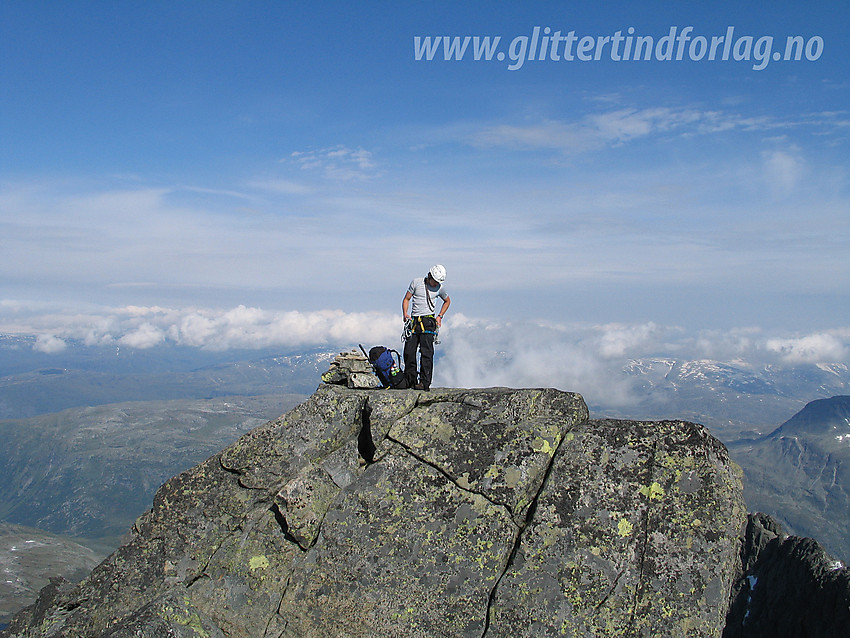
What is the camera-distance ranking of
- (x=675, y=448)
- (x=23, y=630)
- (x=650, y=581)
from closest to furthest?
1. (x=650, y=581)
2. (x=675, y=448)
3. (x=23, y=630)

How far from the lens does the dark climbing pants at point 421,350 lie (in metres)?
22.2

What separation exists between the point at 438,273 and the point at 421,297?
1.14 m

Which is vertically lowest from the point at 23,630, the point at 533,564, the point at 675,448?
the point at 23,630

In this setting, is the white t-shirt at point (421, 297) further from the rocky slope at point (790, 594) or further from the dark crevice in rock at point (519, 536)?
the rocky slope at point (790, 594)

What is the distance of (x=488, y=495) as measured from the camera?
42.3ft

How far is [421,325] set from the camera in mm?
22281

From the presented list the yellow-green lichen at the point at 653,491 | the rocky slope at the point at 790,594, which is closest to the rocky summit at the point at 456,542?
the yellow-green lichen at the point at 653,491

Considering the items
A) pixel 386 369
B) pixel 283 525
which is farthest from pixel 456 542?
pixel 386 369

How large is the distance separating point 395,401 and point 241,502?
4628mm

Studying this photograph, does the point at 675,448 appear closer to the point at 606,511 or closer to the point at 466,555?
the point at 606,511

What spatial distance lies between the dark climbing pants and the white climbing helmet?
1533 mm

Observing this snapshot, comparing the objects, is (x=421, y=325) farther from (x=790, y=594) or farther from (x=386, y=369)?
(x=790, y=594)

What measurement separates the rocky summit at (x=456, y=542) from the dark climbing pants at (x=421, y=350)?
24.1 feet

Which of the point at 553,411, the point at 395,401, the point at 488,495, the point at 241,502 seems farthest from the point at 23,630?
the point at 553,411
